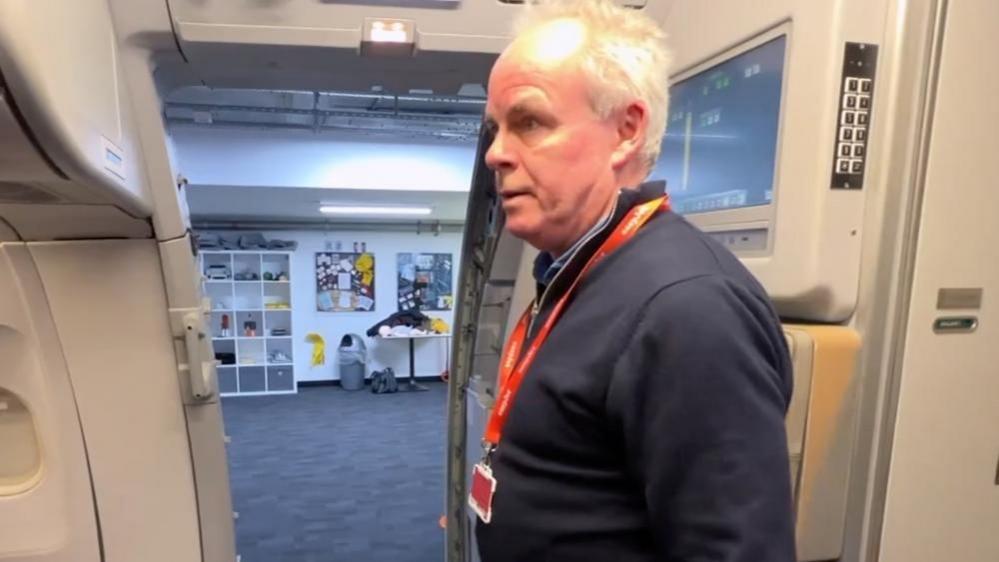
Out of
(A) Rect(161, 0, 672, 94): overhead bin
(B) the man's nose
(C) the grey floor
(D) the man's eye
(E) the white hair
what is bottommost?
(C) the grey floor

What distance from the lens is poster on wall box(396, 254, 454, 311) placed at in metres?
9.69

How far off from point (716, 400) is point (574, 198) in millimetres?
338

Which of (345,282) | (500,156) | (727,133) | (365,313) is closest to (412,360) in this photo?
(365,313)

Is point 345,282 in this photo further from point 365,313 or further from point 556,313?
point 556,313

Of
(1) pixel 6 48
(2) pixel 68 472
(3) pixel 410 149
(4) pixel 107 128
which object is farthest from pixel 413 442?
(1) pixel 6 48

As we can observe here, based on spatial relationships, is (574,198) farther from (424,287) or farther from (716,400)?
(424,287)

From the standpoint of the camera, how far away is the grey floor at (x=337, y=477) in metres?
4.15

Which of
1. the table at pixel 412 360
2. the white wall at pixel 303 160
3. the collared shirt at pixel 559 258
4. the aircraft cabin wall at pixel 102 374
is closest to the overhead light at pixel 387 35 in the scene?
the aircraft cabin wall at pixel 102 374

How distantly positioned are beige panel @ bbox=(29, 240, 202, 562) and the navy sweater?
1215 mm

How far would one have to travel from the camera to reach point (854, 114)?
1.11 metres

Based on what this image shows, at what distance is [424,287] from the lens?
979cm

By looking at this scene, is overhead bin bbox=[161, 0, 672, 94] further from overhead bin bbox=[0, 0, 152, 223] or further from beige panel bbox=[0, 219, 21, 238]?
beige panel bbox=[0, 219, 21, 238]

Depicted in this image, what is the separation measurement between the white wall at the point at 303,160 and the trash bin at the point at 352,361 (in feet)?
12.8

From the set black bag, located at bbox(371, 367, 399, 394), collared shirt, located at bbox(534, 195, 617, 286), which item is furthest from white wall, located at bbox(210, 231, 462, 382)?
collared shirt, located at bbox(534, 195, 617, 286)
